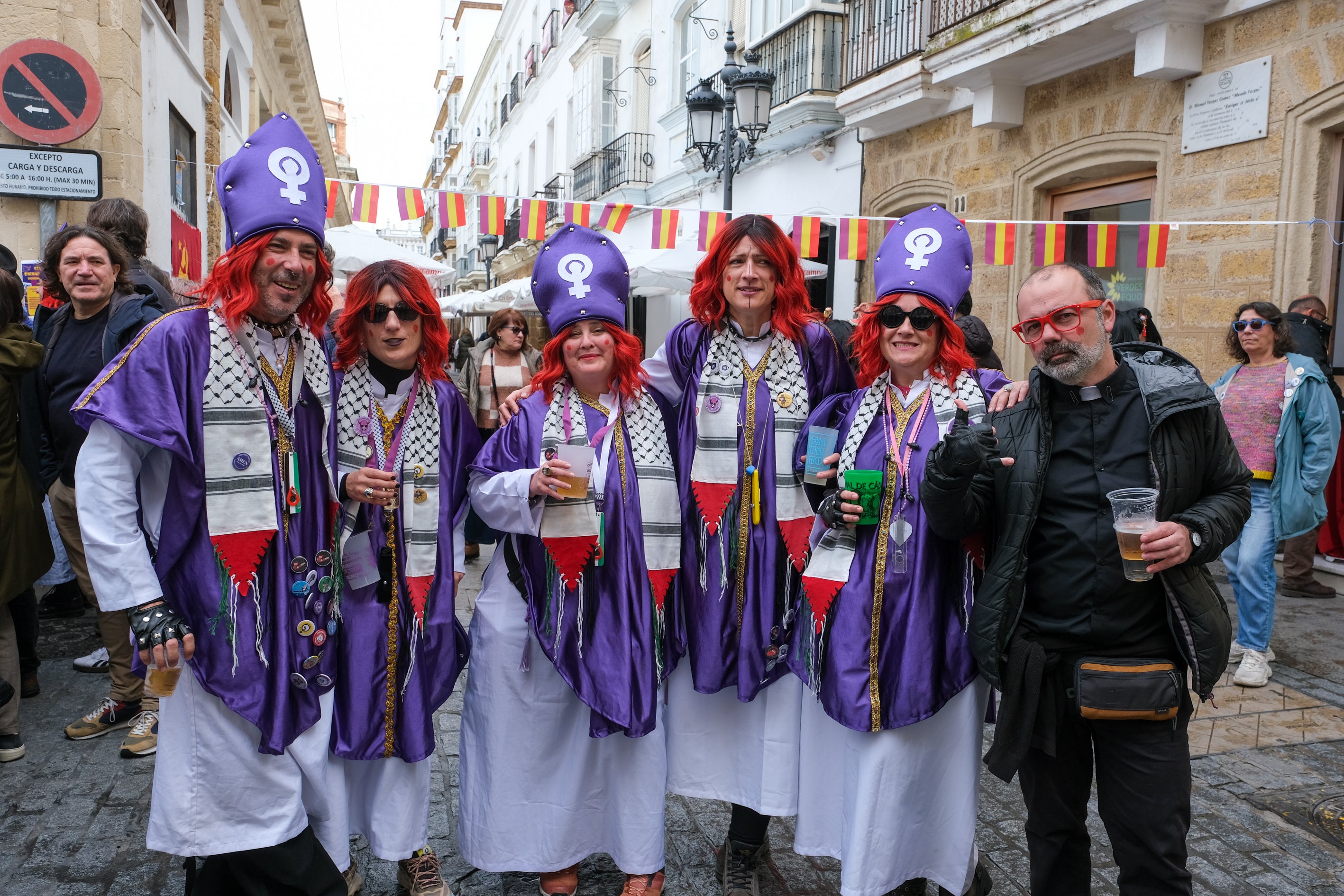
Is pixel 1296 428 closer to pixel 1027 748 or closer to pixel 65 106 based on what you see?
pixel 1027 748

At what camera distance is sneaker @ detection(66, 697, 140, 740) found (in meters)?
4.03

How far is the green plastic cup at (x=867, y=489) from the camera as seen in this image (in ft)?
8.64

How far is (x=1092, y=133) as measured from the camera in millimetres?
8555

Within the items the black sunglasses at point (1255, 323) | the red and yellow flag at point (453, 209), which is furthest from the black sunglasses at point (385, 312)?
the red and yellow flag at point (453, 209)

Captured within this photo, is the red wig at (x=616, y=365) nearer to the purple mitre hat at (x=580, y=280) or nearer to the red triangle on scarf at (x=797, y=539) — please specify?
the purple mitre hat at (x=580, y=280)

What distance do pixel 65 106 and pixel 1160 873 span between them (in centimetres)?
846

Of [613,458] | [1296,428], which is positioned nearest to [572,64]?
[1296,428]

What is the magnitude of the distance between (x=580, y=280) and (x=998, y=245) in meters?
6.24

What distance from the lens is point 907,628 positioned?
8.79 ft

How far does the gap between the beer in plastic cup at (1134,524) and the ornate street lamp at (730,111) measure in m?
6.91

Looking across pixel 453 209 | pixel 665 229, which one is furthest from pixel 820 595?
pixel 453 209

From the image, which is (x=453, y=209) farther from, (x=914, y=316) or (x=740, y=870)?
(x=740, y=870)

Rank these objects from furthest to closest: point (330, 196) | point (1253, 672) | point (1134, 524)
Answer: point (330, 196) < point (1253, 672) < point (1134, 524)

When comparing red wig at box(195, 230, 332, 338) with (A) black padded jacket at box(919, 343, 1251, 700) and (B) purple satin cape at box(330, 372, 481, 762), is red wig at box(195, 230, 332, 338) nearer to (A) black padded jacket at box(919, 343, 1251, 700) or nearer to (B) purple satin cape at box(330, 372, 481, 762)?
(B) purple satin cape at box(330, 372, 481, 762)
